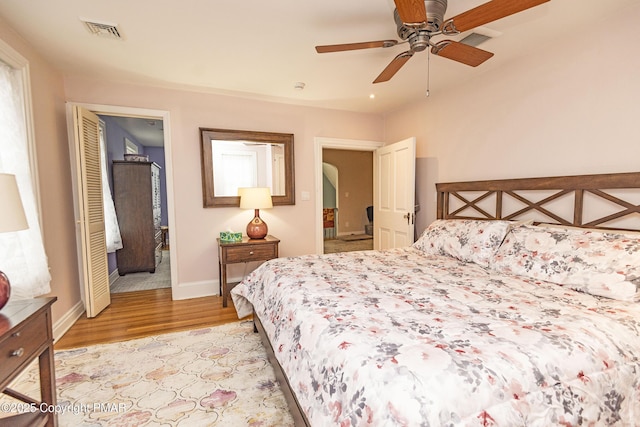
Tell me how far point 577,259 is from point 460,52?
59.3 inches

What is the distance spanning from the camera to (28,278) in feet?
6.40

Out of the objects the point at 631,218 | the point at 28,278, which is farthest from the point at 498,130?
the point at 28,278

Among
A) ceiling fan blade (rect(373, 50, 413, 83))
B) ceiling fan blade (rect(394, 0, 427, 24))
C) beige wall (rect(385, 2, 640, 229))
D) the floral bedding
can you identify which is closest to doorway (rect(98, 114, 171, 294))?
ceiling fan blade (rect(373, 50, 413, 83))

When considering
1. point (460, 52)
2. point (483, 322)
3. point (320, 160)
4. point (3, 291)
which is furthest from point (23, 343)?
point (320, 160)

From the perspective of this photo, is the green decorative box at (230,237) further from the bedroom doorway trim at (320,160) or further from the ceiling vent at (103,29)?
the ceiling vent at (103,29)

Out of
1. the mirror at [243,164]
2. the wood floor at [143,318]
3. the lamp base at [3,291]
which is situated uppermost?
the mirror at [243,164]

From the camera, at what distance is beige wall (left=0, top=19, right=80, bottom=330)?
239cm

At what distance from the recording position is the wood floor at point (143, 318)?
8.29 ft

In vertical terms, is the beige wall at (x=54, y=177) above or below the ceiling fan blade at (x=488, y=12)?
below

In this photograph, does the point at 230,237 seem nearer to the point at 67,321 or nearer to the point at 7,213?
the point at 67,321

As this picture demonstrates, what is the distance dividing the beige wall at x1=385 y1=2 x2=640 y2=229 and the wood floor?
3.04 meters

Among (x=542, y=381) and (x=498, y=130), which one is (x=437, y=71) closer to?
(x=498, y=130)

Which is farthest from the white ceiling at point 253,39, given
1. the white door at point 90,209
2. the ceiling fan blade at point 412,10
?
the white door at point 90,209

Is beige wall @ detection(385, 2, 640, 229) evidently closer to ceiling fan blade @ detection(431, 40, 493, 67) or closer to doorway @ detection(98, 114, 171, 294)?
ceiling fan blade @ detection(431, 40, 493, 67)
